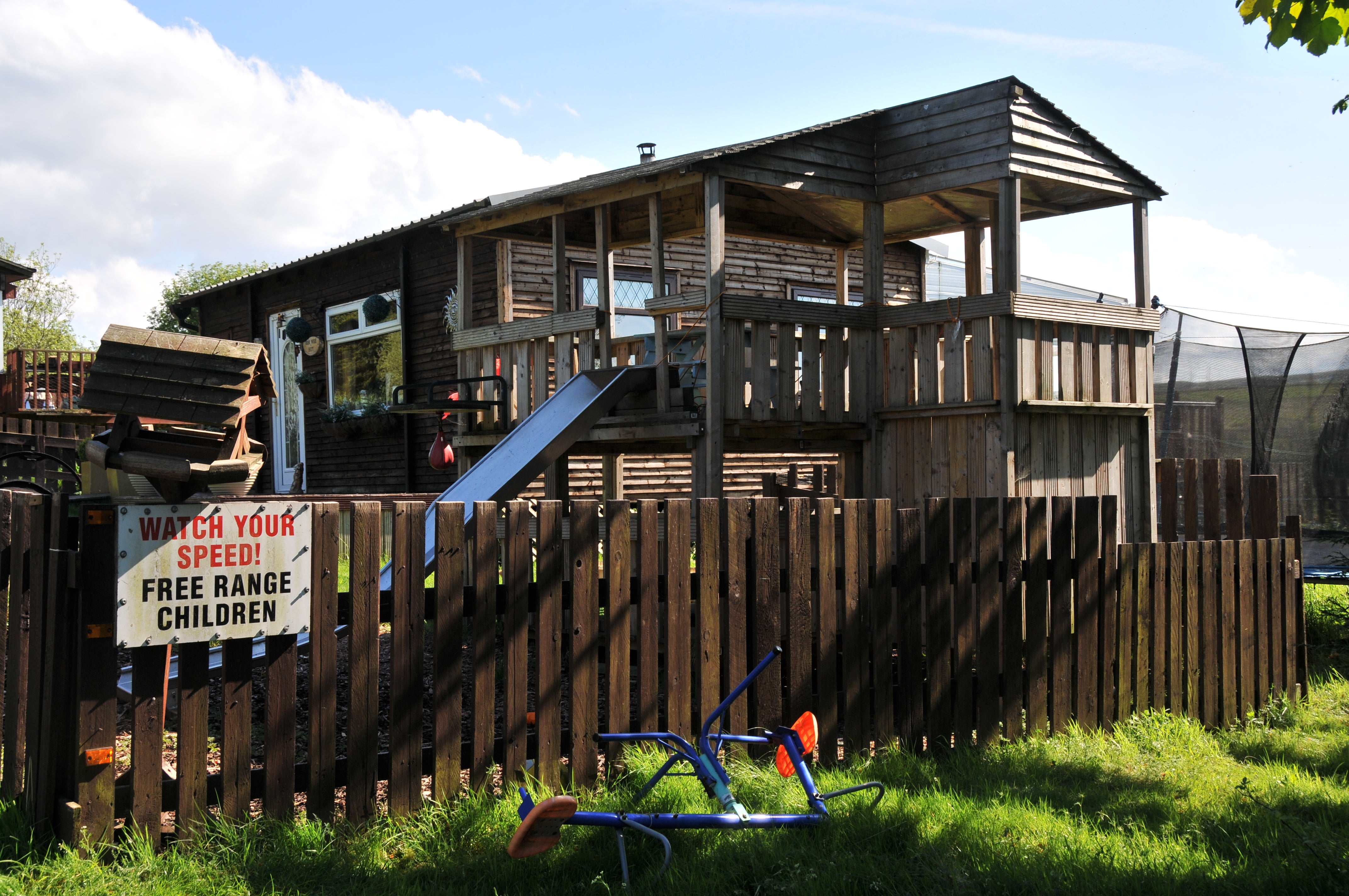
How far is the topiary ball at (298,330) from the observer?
58.4 feet

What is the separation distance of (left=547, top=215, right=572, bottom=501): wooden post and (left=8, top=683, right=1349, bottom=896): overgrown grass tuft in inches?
209

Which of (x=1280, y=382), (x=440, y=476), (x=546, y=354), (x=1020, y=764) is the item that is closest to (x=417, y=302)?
(x=440, y=476)

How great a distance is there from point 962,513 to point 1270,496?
342cm

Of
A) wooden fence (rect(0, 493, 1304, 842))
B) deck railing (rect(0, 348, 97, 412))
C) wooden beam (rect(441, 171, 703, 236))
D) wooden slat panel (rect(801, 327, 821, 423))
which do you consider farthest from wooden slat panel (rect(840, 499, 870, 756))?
deck railing (rect(0, 348, 97, 412))

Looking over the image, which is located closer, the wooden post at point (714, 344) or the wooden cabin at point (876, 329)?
the wooden post at point (714, 344)

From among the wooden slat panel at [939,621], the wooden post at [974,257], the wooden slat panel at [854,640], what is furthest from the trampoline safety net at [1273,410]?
the wooden slat panel at [854,640]

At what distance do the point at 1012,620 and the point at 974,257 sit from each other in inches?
259

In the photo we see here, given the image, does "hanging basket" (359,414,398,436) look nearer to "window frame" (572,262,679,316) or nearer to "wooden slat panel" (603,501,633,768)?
"window frame" (572,262,679,316)

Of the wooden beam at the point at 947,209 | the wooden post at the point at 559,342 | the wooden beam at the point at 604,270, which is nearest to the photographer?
the wooden beam at the point at 604,270

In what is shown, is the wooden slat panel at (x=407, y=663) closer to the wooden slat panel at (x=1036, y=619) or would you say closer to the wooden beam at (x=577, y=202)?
the wooden slat panel at (x=1036, y=619)

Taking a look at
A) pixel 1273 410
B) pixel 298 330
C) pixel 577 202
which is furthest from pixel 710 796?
pixel 298 330

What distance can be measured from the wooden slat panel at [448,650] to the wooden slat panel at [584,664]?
468mm

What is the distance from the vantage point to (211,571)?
12.5 ft

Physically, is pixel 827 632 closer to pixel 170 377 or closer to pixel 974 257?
pixel 170 377
